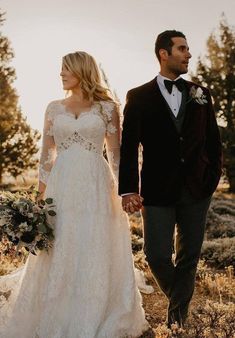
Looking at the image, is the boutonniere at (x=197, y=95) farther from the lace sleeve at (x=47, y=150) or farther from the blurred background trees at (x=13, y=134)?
the blurred background trees at (x=13, y=134)

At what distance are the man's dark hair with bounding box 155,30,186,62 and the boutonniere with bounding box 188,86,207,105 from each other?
42cm

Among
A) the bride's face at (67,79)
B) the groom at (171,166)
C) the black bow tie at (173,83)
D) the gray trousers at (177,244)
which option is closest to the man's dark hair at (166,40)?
the groom at (171,166)

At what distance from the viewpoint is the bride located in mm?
5250

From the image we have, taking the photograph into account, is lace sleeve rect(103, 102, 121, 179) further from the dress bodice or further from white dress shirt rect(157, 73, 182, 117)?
white dress shirt rect(157, 73, 182, 117)

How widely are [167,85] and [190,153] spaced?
0.69 metres

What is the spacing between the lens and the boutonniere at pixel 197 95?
5.25m

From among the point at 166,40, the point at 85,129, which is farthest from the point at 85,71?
the point at 166,40

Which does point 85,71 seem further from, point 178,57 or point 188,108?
point 188,108

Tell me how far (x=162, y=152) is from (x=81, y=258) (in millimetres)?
1263

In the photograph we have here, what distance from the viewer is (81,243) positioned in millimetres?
5359

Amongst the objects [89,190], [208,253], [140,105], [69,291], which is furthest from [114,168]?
[208,253]

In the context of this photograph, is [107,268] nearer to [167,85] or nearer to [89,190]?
[89,190]

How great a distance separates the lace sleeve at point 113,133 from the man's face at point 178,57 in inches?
27.9

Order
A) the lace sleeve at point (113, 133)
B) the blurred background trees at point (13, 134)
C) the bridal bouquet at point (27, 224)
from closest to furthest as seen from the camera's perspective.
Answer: the bridal bouquet at point (27, 224), the lace sleeve at point (113, 133), the blurred background trees at point (13, 134)
